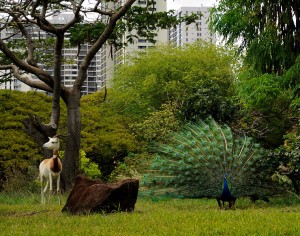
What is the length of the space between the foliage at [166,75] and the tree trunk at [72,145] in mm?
18567

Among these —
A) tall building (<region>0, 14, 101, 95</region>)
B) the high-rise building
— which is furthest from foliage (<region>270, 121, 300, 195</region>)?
tall building (<region>0, 14, 101, 95</region>)

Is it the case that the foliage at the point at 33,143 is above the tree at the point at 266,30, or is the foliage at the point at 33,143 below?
Result: below

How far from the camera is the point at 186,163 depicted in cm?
1262

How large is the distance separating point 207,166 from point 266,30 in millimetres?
7148

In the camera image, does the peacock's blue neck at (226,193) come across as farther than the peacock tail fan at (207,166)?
No

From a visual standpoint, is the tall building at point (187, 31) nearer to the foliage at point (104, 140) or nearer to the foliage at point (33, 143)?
the foliage at point (104, 140)

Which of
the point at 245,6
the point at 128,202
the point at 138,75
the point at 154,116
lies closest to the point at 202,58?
the point at 138,75

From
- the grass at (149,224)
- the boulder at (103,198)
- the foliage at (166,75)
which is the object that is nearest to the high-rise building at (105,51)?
the foliage at (166,75)

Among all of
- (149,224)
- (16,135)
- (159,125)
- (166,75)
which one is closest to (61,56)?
(16,135)

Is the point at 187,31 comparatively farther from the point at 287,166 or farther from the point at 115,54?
the point at 115,54

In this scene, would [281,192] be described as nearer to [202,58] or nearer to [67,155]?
[67,155]

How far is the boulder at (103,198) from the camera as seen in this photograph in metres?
10.5

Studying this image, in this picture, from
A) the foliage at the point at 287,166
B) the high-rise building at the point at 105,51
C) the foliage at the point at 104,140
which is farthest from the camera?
the foliage at the point at 104,140

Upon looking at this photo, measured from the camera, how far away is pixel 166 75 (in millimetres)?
42406
